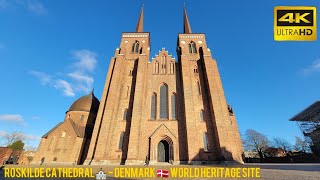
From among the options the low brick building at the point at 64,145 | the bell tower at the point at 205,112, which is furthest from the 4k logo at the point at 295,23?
the low brick building at the point at 64,145

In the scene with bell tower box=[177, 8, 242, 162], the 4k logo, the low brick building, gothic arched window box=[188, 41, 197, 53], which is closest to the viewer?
the 4k logo

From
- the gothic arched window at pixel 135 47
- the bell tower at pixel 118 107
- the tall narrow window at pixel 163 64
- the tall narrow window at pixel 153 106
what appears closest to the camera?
the bell tower at pixel 118 107

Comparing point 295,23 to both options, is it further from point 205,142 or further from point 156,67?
point 156,67

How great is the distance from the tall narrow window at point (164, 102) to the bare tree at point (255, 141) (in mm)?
38333

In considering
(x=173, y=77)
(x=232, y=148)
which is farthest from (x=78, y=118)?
(x=232, y=148)

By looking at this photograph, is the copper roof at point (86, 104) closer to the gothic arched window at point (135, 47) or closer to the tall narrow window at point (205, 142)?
the gothic arched window at point (135, 47)

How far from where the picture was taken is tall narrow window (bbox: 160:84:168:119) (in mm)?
24547

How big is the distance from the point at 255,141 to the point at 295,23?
164 ft

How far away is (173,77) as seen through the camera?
2734 cm

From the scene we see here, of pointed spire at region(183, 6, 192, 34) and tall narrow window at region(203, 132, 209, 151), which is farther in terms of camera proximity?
pointed spire at region(183, 6, 192, 34)

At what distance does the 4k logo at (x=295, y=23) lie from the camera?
8.76 metres

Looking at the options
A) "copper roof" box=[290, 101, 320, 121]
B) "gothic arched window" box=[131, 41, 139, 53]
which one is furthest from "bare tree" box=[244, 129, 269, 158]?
"gothic arched window" box=[131, 41, 139, 53]

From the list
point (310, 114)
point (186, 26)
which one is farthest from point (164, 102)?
point (310, 114)

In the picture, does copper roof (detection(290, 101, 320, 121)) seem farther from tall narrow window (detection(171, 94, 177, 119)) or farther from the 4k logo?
the 4k logo
